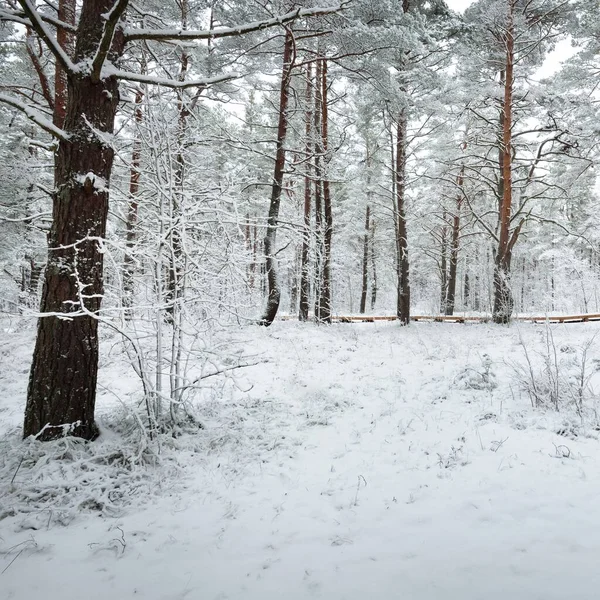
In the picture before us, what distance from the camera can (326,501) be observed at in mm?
3115

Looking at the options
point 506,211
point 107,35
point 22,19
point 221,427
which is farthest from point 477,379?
point 506,211

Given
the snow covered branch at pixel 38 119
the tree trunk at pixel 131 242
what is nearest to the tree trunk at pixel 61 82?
the tree trunk at pixel 131 242

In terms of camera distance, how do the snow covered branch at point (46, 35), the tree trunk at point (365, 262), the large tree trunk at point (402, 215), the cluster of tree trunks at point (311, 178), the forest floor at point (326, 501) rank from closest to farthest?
the forest floor at point (326, 501) → the snow covered branch at point (46, 35) → the cluster of tree trunks at point (311, 178) → the large tree trunk at point (402, 215) → the tree trunk at point (365, 262)

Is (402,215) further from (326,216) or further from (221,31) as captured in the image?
(221,31)

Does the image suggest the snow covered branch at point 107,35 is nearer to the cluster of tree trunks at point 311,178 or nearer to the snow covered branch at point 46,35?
the snow covered branch at point 46,35

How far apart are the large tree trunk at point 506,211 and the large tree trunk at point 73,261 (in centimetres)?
1045

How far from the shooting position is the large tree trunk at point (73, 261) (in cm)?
363

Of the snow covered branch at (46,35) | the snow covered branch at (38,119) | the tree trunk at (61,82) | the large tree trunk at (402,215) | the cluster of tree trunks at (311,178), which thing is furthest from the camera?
the large tree trunk at (402,215)

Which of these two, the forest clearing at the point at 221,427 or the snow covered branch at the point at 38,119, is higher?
the snow covered branch at the point at 38,119

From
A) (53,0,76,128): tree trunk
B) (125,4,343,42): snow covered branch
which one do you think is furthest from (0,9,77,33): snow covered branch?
(53,0,76,128): tree trunk

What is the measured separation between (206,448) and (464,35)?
11.5 m

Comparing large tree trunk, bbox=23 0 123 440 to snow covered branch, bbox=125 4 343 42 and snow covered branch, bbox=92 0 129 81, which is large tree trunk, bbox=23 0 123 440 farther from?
snow covered branch, bbox=125 4 343 42

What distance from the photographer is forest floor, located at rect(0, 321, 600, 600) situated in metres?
2.24

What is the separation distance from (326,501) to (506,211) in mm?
11142
